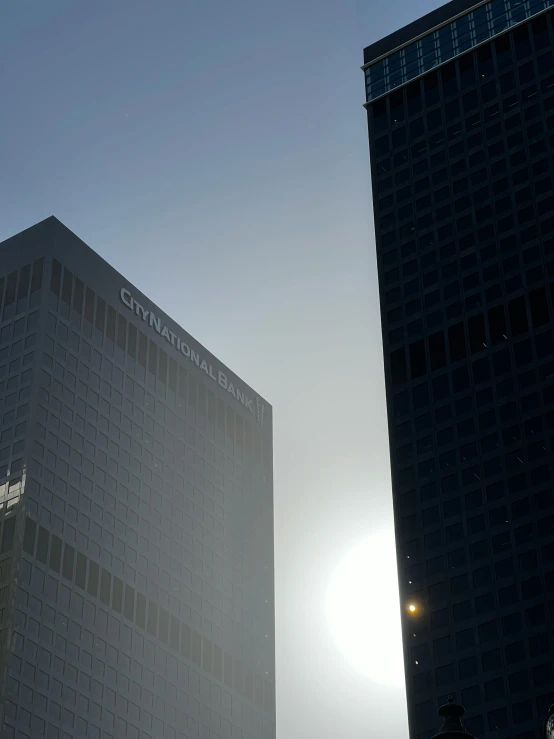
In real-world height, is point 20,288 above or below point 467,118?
below

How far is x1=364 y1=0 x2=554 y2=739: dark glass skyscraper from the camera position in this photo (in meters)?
131

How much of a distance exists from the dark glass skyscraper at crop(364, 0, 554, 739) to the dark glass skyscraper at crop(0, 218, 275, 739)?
4025 cm

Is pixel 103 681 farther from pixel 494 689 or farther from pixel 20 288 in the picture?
pixel 20 288

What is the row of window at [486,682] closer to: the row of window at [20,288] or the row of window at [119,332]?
the row of window at [119,332]

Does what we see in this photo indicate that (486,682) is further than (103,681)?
No

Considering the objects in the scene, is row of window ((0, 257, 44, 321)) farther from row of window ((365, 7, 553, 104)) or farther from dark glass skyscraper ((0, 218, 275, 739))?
row of window ((365, 7, 553, 104))

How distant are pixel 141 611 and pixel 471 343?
187 feet

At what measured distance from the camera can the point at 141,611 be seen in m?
166

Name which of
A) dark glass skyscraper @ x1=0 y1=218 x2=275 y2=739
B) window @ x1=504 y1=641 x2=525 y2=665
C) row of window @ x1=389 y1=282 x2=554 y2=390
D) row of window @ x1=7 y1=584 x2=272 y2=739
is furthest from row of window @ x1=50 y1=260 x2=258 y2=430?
window @ x1=504 y1=641 x2=525 y2=665

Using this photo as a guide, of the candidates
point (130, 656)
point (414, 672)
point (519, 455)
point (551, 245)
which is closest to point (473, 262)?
point (551, 245)

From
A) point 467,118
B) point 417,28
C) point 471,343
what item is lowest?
point 471,343

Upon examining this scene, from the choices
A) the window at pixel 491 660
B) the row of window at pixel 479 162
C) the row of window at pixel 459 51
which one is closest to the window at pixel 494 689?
the window at pixel 491 660

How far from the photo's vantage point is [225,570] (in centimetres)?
19075

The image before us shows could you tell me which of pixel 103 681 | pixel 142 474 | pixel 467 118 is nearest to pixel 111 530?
pixel 142 474
